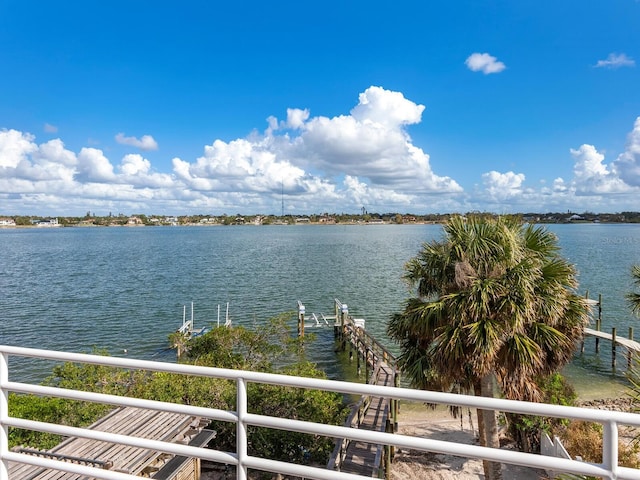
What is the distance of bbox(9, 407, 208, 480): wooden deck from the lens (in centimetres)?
499

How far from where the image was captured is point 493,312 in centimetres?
770

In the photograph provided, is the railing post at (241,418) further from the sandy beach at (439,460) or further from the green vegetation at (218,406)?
the sandy beach at (439,460)

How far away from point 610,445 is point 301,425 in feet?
3.96

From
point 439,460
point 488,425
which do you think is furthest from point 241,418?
point 439,460

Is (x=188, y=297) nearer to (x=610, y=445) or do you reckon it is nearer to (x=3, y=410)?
(x=3, y=410)

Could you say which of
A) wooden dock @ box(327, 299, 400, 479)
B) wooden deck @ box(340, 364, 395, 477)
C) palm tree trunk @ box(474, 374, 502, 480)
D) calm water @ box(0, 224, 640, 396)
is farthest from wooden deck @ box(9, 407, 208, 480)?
calm water @ box(0, 224, 640, 396)

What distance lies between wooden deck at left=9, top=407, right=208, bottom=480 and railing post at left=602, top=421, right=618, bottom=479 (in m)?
4.36

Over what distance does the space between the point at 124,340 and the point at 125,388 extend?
13.2 m

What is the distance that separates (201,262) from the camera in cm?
5984

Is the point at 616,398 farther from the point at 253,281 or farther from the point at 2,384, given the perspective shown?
the point at 253,281

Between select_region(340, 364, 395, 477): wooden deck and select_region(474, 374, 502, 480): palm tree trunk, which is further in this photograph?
select_region(340, 364, 395, 477): wooden deck

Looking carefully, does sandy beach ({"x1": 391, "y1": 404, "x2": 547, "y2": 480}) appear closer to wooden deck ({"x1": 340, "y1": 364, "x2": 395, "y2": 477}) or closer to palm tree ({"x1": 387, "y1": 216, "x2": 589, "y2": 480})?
wooden deck ({"x1": 340, "y1": 364, "x2": 395, "y2": 477})

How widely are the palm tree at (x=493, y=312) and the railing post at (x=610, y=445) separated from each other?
612 centimetres

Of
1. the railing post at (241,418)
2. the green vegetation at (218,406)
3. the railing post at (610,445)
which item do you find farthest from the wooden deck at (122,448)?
the railing post at (610,445)
